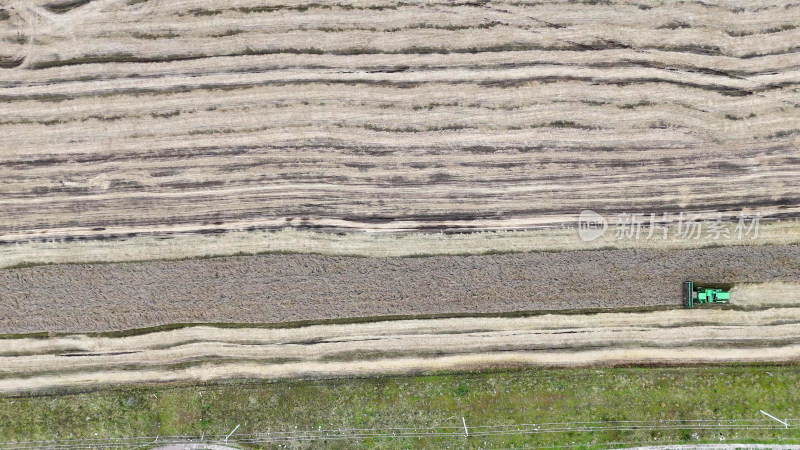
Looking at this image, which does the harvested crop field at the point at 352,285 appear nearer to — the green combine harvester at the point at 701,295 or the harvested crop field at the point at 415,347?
the green combine harvester at the point at 701,295

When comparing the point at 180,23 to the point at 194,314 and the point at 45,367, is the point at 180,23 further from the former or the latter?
the point at 45,367

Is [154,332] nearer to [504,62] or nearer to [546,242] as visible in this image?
[546,242]

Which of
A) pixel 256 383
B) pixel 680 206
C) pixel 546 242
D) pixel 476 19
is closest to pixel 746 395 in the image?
pixel 680 206

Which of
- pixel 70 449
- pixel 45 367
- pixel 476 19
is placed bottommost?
pixel 70 449

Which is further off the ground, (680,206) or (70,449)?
(680,206)
